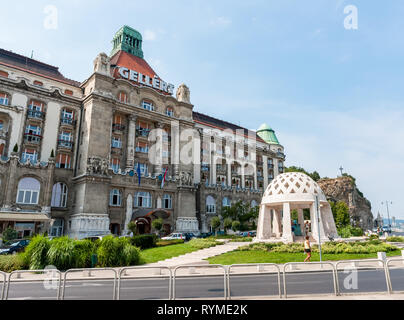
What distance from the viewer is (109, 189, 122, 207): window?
1711 inches

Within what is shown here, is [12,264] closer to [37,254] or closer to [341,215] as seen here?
[37,254]

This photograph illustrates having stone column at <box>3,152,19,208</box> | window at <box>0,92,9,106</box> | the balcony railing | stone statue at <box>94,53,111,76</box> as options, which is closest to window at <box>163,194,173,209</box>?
the balcony railing

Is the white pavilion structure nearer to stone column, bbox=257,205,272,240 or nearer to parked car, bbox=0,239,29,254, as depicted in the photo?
stone column, bbox=257,205,272,240

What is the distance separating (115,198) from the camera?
43969mm

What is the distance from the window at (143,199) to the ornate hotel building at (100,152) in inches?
6.6

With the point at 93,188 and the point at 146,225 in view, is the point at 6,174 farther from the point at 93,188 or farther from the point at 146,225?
the point at 146,225

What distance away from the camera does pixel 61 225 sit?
1661 inches

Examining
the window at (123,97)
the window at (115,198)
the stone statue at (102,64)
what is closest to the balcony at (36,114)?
the stone statue at (102,64)

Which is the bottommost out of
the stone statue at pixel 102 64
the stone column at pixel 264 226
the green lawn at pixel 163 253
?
the green lawn at pixel 163 253

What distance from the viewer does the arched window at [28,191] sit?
3800cm

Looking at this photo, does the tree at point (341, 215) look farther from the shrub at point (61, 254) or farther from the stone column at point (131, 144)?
the shrub at point (61, 254)

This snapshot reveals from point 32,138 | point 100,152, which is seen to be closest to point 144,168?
point 100,152
